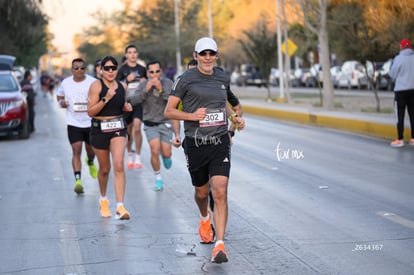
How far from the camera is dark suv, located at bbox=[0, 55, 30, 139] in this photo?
73.1 ft

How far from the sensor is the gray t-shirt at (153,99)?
1250 cm

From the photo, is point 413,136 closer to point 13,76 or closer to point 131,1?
point 13,76

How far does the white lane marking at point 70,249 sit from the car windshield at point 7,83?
13754mm

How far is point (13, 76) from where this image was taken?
931 inches

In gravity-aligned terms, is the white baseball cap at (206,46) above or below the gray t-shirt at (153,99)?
above

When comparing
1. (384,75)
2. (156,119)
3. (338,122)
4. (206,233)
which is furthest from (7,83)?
(384,75)

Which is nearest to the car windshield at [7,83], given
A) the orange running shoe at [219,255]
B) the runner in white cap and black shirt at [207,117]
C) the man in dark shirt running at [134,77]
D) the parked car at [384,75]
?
the man in dark shirt running at [134,77]

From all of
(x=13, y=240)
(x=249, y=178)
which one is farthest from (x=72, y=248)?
(x=249, y=178)

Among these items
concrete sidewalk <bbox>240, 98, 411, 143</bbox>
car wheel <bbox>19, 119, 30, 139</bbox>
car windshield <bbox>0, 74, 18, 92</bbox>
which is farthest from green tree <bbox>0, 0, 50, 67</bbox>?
car wheel <bbox>19, 119, 30, 139</bbox>

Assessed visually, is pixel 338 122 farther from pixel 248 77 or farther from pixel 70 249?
pixel 248 77

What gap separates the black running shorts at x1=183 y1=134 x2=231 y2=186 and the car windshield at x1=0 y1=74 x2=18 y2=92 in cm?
1578

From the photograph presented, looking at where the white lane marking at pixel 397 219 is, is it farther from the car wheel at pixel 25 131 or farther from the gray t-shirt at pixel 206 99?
the car wheel at pixel 25 131

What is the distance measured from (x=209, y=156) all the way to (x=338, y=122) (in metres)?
15.1

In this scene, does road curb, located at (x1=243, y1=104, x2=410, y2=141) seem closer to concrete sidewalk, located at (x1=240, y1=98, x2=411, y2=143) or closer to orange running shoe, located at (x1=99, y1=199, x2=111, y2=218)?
concrete sidewalk, located at (x1=240, y1=98, x2=411, y2=143)
